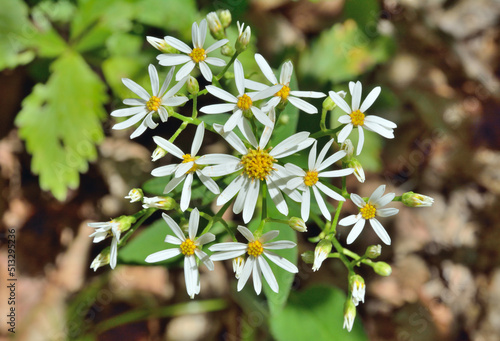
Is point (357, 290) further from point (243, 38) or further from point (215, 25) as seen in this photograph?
point (215, 25)

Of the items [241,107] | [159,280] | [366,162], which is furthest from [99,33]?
[366,162]

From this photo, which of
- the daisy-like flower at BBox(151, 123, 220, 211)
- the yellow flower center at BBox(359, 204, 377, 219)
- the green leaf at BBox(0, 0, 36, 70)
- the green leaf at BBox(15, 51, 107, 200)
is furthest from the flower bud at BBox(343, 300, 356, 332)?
the green leaf at BBox(0, 0, 36, 70)

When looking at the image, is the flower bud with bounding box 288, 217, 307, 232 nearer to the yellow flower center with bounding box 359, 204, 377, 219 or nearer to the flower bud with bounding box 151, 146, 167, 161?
the yellow flower center with bounding box 359, 204, 377, 219

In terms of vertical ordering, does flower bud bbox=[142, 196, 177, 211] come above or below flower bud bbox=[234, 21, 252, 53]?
below

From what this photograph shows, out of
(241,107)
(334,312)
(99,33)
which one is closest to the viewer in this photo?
(241,107)

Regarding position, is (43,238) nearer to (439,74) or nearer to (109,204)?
(109,204)

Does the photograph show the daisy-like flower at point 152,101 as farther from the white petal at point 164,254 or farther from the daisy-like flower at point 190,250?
the white petal at point 164,254

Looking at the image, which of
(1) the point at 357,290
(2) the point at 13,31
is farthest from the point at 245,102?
(2) the point at 13,31
